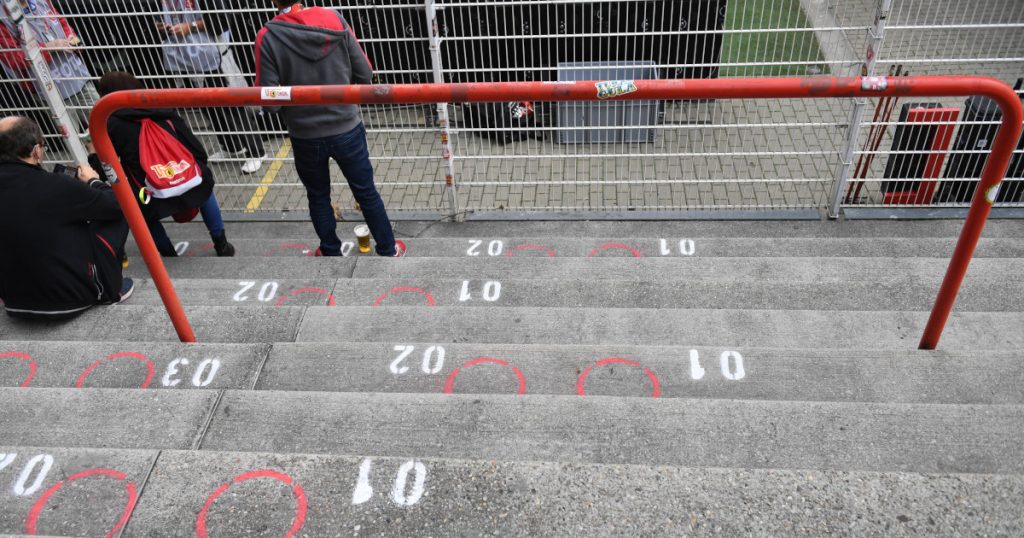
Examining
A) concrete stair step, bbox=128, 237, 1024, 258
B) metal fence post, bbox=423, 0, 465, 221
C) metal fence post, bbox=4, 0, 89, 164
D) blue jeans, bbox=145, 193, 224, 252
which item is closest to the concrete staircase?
concrete stair step, bbox=128, 237, 1024, 258

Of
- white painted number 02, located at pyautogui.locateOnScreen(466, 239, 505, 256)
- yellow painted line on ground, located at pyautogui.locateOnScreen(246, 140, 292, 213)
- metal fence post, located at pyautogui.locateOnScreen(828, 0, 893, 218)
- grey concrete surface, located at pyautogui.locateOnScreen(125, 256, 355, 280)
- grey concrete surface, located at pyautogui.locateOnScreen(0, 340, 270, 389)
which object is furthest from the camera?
yellow painted line on ground, located at pyautogui.locateOnScreen(246, 140, 292, 213)

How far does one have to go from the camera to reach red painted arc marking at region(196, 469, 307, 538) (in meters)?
2.03

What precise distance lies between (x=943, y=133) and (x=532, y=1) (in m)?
3.25

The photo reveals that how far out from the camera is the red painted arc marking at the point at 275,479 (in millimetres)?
2031

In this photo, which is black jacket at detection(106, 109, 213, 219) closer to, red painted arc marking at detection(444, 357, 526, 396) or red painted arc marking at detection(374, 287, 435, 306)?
red painted arc marking at detection(374, 287, 435, 306)

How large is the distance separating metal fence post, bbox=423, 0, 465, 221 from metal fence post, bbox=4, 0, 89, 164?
2.88 metres

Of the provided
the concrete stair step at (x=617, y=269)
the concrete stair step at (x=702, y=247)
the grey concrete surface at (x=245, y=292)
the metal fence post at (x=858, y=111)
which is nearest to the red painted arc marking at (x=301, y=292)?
the grey concrete surface at (x=245, y=292)

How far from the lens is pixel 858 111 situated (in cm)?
484

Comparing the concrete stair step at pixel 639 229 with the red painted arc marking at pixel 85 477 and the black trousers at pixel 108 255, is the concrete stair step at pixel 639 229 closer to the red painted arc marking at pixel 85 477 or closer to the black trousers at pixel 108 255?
the black trousers at pixel 108 255

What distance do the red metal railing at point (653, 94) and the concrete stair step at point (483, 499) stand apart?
3.33 feet

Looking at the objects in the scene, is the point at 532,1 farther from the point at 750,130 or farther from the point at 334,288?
the point at 750,130

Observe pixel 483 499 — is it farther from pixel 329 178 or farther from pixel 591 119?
pixel 591 119

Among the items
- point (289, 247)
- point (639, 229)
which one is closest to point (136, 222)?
point (289, 247)

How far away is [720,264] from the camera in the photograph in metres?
4.18
